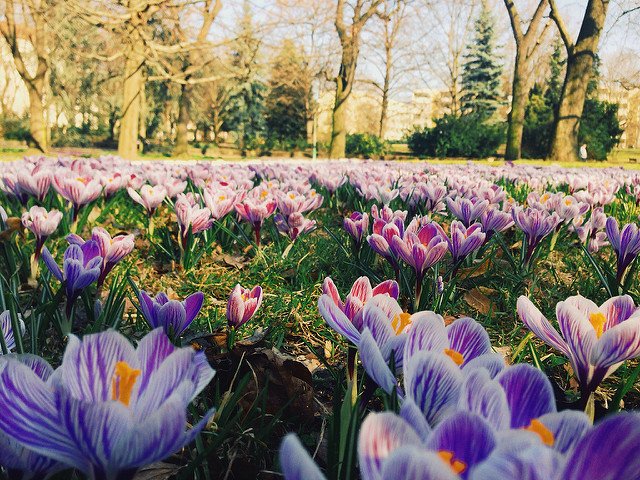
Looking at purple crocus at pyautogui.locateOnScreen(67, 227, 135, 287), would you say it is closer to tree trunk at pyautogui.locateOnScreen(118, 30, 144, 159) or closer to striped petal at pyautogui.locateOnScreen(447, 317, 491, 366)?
striped petal at pyautogui.locateOnScreen(447, 317, 491, 366)

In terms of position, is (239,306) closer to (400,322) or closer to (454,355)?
(400,322)

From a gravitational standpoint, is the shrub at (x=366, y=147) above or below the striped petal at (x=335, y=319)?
above

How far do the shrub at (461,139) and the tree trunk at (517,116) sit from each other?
4777 mm

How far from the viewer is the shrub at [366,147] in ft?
89.5

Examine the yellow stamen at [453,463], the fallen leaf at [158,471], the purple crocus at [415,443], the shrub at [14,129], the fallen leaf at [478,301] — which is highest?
the shrub at [14,129]

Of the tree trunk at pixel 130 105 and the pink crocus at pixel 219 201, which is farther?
the tree trunk at pixel 130 105

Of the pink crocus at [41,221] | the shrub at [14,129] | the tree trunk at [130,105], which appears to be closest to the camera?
the pink crocus at [41,221]

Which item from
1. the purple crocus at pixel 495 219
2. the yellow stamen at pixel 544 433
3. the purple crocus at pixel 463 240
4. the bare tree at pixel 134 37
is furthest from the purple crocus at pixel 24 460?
the bare tree at pixel 134 37

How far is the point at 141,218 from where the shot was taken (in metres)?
3.59

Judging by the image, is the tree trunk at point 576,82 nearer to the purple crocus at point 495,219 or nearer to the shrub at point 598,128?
the shrub at point 598,128

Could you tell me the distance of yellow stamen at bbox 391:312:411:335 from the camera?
847 mm

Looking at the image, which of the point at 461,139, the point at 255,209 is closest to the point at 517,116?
the point at 461,139

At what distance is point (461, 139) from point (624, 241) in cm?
2416

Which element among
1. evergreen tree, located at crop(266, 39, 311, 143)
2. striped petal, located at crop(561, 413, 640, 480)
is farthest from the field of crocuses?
evergreen tree, located at crop(266, 39, 311, 143)
